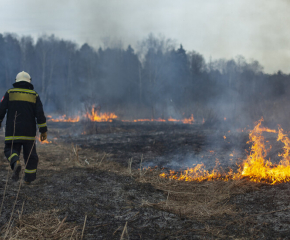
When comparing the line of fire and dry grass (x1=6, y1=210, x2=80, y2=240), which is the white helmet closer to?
the line of fire

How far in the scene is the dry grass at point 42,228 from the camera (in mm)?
2438

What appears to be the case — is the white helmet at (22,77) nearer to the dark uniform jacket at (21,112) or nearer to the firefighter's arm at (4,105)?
the dark uniform jacket at (21,112)

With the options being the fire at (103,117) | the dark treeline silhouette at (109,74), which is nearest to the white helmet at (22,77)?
the fire at (103,117)

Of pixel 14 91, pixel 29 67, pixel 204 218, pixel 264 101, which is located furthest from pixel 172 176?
pixel 29 67

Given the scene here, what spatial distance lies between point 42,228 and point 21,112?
196 cm

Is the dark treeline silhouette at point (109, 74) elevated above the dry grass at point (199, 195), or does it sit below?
above

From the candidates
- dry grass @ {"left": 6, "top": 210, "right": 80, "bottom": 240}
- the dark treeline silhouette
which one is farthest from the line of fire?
the dark treeline silhouette

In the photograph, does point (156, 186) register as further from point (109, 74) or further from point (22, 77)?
point (109, 74)

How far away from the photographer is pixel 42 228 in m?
2.61

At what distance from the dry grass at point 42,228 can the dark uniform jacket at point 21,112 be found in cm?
141

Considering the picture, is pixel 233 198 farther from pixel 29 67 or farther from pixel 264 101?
pixel 29 67

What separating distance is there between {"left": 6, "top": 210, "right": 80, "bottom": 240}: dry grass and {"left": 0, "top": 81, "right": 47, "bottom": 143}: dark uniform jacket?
141 cm

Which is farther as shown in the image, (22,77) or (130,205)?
(22,77)

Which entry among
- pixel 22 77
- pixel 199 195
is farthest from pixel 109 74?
pixel 199 195
